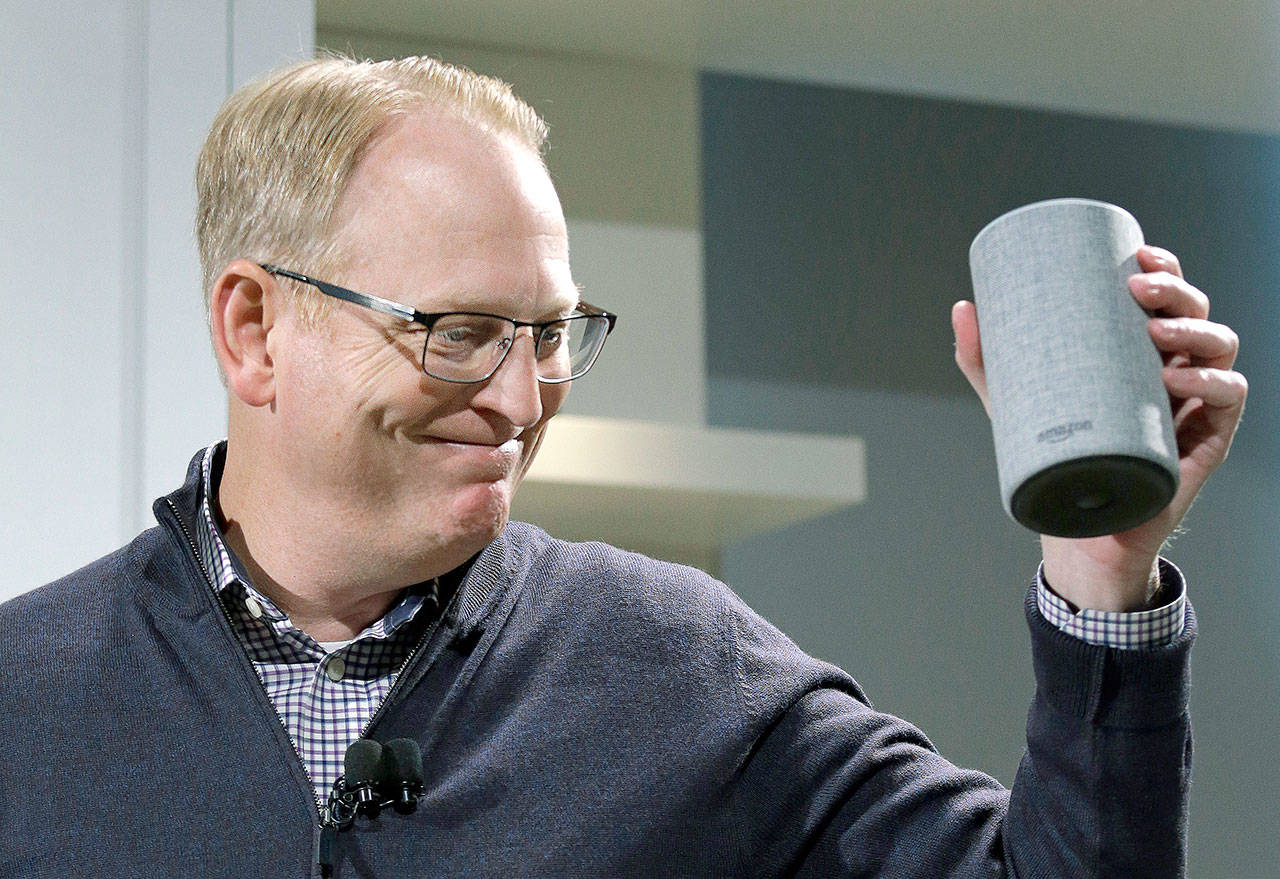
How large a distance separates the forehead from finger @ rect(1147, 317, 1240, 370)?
1.71ft

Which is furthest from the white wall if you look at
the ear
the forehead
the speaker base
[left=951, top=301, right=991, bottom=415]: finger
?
the speaker base

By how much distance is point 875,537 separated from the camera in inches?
76.4

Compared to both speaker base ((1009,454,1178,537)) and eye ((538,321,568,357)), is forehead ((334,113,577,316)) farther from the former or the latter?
speaker base ((1009,454,1178,537))

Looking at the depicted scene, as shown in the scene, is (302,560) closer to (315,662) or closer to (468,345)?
(315,662)

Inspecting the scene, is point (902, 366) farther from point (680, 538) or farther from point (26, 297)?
point (26, 297)

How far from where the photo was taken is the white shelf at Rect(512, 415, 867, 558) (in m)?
1.87

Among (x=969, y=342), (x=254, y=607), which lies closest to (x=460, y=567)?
(x=254, y=607)

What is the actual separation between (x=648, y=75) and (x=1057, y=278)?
110cm

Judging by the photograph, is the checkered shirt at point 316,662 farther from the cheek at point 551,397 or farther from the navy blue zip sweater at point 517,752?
the cheek at point 551,397

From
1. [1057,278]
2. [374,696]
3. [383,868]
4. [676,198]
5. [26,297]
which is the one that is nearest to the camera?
[1057,278]

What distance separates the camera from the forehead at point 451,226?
1.30 meters

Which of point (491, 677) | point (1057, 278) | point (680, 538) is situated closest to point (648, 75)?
point (680, 538)

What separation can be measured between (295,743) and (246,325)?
365 millimetres

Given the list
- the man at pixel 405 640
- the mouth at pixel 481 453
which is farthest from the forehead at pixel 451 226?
the mouth at pixel 481 453
